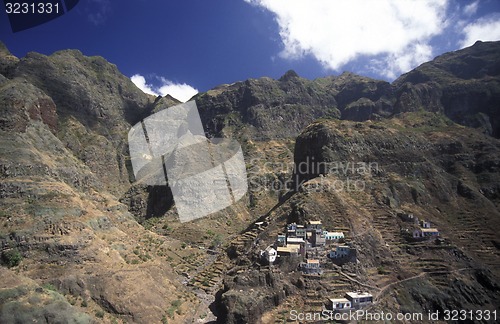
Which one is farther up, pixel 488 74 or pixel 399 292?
pixel 488 74

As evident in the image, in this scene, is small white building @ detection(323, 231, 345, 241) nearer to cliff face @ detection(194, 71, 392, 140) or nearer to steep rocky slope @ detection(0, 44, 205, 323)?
steep rocky slope @ detection(0, 44, 205, 323)

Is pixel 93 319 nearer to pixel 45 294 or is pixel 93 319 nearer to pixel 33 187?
pixel 45 294

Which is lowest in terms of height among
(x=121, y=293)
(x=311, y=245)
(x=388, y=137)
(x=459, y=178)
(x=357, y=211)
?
(x=121, y=293)

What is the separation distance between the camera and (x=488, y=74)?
15262cm

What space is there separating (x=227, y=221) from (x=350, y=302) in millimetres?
50579

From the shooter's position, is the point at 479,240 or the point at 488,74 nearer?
the point at 479,240

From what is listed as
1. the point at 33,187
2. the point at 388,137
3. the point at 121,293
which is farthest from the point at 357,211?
the point at 33,187

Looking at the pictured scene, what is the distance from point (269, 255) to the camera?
53.8m

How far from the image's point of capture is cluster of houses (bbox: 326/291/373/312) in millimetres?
47875

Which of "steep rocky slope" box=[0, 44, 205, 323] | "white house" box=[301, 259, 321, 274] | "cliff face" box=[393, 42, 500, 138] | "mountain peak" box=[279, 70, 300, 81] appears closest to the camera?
"steep rocky slope" box=[0, 44, 205, 323]

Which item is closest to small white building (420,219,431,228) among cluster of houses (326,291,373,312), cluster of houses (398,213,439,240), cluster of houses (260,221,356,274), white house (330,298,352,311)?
cluster of houses (398,213,439,240)

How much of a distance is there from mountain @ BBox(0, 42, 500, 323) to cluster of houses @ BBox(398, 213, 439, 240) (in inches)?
44.6

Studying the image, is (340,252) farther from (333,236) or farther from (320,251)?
(333,236)

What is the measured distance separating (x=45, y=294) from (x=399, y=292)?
45.8 metres
